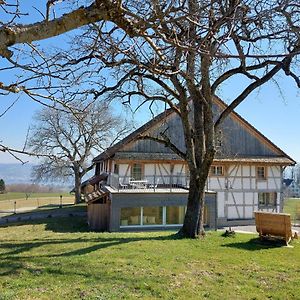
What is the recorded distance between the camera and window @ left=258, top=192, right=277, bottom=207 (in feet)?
78.9

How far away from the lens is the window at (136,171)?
21.2 meters

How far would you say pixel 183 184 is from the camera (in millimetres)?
22000

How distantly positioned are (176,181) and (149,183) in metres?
1.98

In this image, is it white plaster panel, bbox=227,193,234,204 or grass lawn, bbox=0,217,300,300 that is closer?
grass lawn, bbox=0,217,300,300

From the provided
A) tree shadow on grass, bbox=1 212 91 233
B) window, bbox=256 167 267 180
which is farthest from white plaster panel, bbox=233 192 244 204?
tree shadow on grass, bbox=1 212 91 233

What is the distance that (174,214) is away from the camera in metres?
18.3

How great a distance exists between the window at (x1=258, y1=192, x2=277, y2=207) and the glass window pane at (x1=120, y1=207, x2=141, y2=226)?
33.4 feet

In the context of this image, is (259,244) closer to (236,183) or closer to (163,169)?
(163,169)

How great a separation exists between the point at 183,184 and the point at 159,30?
Result: 18725mm

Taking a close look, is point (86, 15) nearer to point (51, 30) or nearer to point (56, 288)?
point (51, 30)

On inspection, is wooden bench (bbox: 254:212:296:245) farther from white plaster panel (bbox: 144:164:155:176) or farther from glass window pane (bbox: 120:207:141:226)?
white plaster panel (bbox: 144:164:155:176)

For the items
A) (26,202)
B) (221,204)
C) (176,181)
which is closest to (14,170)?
(176,181)

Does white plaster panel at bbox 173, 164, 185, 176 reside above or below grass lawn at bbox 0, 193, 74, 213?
above

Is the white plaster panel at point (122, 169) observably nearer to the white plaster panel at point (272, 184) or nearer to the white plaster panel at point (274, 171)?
the white plaster panel at point (272, 184)
